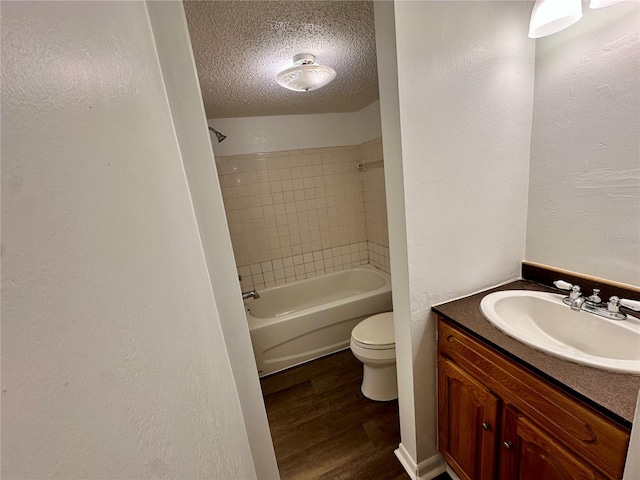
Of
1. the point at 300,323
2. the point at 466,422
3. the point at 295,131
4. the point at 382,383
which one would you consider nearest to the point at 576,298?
the point at 466,422

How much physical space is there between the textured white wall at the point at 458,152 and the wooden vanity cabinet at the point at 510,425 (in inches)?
4.4

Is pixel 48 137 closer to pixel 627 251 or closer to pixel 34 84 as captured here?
pixel 34 84

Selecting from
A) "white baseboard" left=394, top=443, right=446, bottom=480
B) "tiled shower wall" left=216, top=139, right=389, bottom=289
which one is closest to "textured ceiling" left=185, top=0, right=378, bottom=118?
"tiled shower wall" left=216, top=139, right=389, bottom=289

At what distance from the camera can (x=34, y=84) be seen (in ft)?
0.72

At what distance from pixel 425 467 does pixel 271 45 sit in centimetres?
221

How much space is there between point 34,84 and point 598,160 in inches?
58.6

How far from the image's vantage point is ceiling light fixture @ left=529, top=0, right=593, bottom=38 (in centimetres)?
81

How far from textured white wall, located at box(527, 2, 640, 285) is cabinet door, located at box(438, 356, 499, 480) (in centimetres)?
66

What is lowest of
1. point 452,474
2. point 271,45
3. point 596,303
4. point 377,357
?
point 452,474

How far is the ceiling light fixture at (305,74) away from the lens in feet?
4.31

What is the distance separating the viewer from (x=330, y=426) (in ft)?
5.21

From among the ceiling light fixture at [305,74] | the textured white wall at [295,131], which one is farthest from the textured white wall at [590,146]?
the textured white wall at [295,131]

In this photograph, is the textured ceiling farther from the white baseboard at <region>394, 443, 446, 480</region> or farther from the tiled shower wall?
the white baseboard at <region>394, 443, 446, 480</region>

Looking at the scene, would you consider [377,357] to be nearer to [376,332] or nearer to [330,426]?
[376,332]
